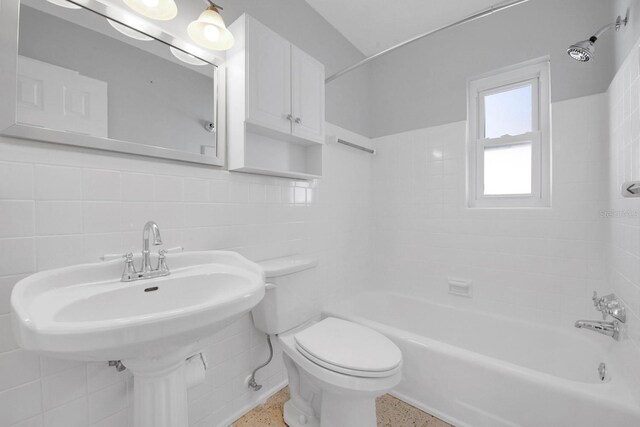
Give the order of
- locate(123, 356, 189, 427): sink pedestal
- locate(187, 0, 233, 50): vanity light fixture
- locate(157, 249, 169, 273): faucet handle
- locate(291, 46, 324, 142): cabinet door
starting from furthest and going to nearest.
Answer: locate(291, 46, 324, 142): cabinet door → locate(187, 0, 233, 50): vanity light fixture → locate(157, 249, 169, 273): faucet handle → locate(123, 356, 189, 427): sink pedestal

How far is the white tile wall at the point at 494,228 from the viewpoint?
5.31 feet

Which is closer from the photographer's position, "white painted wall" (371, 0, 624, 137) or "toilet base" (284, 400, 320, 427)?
"toilet base" (284, 400, 320, 427)

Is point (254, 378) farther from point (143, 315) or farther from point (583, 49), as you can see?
point (583, 49)

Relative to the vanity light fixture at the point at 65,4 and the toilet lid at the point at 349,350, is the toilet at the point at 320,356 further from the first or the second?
the vanity light fixture at the point at 65,4

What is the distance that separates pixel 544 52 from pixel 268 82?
71.3 inches

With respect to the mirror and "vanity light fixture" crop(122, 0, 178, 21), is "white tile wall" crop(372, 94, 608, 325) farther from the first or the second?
"vanity light fixture" crop(122, 0, 178, 21)

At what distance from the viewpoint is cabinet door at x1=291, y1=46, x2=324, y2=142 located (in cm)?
155

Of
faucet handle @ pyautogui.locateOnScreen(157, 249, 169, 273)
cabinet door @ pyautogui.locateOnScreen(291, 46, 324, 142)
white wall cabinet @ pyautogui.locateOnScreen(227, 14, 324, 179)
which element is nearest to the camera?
faucet handle @ pyautogui.locateOnScreen(157, 249, 169, 273)

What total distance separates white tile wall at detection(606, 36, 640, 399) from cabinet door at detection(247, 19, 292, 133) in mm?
1498

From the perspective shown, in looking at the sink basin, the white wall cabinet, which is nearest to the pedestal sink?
the sink basin

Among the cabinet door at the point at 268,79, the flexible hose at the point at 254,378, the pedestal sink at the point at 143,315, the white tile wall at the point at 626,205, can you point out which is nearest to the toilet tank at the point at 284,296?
the flexible hose at the point at 254,378

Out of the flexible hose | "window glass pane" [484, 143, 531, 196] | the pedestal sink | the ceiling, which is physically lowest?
the flexible hose

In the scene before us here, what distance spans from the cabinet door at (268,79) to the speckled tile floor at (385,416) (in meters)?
1.54

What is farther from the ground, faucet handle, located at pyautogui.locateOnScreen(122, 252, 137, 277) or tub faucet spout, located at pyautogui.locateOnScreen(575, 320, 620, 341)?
faucet handle, located at pyautogui.locateOnScreen(122, 252, 137, 277)
